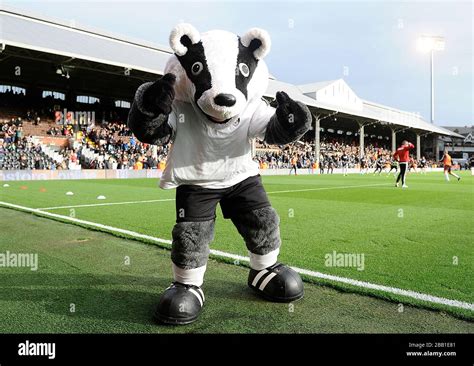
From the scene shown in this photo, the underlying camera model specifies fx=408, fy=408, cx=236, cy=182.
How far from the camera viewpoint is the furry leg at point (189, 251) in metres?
2.72

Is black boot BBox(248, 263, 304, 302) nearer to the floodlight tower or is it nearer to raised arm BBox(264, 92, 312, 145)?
raised arm BBox(264, 92, 312, 145)

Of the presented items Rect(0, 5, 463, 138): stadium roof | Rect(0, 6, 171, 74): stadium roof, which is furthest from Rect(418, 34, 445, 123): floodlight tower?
Rect(0, 6, 171, 74): stadium roof

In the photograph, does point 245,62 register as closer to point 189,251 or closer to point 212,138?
point 212,138

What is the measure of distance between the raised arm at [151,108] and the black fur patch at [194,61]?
7.0 inches

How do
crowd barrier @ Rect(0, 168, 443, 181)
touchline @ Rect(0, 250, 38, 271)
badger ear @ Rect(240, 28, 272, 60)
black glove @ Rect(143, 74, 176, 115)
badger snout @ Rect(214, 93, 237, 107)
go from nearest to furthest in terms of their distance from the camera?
black glove @ Rect(143, 74, 176, 115), badger snout @ Rect(214, 93, 237, 107), badger ear @ Rect(240, 28, 272, 60), touchline @ Rect(0, 250, 38, 271), crowd barrier @ Rect(0, 168, 443, 181)

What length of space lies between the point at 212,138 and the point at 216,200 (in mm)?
451

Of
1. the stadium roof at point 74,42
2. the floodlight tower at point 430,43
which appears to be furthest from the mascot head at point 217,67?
the floodlight tower at point 430,43

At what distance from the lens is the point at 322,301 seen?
2.76 meters

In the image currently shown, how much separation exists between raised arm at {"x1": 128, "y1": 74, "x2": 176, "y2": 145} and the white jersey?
0.24 meters

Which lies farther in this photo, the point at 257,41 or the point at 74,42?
the point at 74,42

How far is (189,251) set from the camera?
272 cm

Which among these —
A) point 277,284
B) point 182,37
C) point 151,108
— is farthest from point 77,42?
point 277,284

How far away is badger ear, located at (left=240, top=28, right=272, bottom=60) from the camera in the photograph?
265cm

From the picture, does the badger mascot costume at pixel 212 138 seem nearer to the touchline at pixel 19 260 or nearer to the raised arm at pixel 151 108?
the raised arm at pixel 151 108
